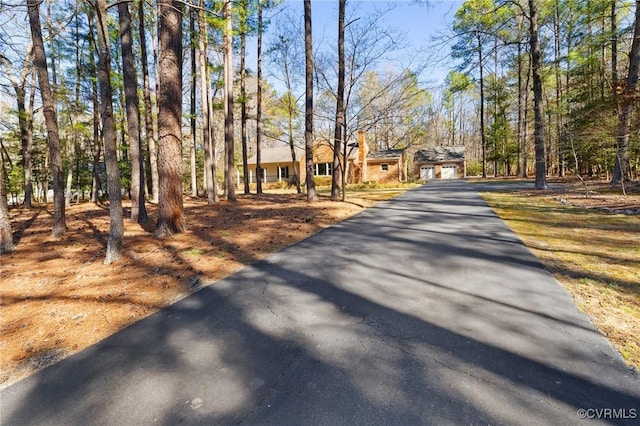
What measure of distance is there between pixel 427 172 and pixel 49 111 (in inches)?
1459

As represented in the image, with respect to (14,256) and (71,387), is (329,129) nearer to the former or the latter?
(14,256)

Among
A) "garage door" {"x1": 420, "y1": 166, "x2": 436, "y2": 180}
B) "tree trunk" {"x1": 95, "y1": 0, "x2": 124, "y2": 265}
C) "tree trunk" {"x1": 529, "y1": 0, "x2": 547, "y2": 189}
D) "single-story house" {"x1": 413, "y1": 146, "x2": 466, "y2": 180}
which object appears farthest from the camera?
"garage door" {"x1": 420, "y1": 166, "x2": 436, "y2": 180}

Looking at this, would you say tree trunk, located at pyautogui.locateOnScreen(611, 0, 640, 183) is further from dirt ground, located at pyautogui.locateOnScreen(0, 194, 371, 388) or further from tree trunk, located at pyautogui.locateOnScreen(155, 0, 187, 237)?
tree trunk, located at pyautogui.locateOnScreen(155, 0, 187, 237)

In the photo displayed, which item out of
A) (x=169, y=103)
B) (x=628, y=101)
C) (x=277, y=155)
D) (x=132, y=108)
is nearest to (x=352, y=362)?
(x=169, y=103)

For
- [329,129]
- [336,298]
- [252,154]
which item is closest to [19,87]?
[329,129]

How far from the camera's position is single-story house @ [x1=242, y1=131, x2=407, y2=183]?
1224 inches

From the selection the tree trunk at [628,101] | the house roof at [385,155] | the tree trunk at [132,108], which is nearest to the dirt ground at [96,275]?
the tree trunk at [132,108]

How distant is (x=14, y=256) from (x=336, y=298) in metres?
6.21

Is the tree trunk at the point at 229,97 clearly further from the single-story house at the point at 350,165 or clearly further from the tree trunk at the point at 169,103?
the single-story house at the point at 350,165

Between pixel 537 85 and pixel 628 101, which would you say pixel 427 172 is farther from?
pixel 628 101

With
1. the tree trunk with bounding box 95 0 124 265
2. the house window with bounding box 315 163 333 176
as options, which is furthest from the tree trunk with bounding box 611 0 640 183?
the house window with bounding box 315 163 333 176

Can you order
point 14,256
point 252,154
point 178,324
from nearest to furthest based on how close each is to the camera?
1. point 178,324
2. point 14,256
3. point 252,154

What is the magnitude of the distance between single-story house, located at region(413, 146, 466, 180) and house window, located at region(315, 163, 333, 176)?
1289 centimetres

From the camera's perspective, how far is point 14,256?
5707 mm
